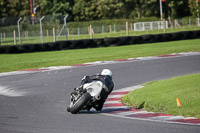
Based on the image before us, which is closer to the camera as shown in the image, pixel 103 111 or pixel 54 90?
pixel 103 111

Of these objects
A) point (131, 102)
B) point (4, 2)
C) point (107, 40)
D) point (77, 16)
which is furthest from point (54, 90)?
point (4, 2)

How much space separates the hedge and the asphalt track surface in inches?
345

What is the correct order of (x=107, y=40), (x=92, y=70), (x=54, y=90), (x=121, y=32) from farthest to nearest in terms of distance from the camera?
(x=121, y=32), (x=107, y=40), (x=92, y=70), (x=54, y=90)

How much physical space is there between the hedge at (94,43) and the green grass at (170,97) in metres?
15.3

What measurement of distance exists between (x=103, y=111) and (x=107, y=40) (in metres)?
19.7

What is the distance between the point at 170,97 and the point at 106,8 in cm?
5815

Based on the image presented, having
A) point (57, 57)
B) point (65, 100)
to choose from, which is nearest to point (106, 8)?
point (57, 57)

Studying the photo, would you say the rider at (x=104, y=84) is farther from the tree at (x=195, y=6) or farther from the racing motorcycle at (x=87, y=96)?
the tree at (x=195, y=6)

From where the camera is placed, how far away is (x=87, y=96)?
8281mm

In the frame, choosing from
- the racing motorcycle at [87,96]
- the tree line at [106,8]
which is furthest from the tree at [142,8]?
the racing motorcycle at [87,96]

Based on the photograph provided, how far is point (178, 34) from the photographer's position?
99.4 feet

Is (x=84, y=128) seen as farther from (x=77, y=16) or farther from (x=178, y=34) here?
(x=77, y=16)

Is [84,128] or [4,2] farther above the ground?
[4,2]

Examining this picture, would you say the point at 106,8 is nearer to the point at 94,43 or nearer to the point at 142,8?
the point at 142,8
